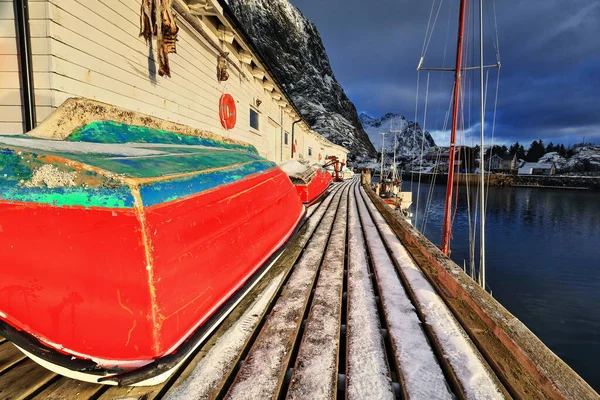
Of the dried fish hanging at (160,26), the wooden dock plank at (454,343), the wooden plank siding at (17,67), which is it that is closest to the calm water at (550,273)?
the wooden dock plank at (454,343)

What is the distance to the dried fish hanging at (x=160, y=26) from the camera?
3.80 meters

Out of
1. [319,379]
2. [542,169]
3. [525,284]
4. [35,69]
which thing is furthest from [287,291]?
[542,169]

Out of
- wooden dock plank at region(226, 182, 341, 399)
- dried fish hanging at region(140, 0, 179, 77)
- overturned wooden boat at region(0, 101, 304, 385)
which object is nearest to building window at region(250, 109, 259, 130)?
dried fish hanging at region(140, 0, 179, 77)

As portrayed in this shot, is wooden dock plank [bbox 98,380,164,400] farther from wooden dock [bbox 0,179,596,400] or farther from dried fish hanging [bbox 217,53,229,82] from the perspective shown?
dried fish hanging [bbox 217,53,229,82]

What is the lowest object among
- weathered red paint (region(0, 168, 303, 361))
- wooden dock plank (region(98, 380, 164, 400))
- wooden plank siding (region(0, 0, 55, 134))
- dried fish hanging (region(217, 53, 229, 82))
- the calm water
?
the calm water

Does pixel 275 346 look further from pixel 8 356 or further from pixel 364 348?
pixel 8 356

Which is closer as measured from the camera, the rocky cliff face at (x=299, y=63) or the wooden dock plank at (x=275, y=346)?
the wooden dock plank at (x=275, y=346)

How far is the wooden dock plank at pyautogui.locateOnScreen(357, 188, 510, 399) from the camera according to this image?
1.49 meters

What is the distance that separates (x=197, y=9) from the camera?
516cm

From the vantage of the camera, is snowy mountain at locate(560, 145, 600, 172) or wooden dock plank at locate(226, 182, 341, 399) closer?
wooden dock plank at locate(226, 182, 341, 399)

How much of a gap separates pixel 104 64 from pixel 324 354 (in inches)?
159

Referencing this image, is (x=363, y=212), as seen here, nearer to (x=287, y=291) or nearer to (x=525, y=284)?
(x=287, y=291)

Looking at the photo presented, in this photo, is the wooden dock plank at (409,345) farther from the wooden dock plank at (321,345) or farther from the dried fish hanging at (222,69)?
the dried fish hanging at (222,69)

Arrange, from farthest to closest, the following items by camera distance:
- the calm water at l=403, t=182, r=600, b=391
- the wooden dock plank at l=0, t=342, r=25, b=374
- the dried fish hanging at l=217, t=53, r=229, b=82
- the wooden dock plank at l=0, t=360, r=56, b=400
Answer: the calm water at l=403, t=182, r=600, b=391 → the dried fish hanging at l=217, t=53, r=229, b=82 → the wooden dock plank at l=0, t=342, r=25, b=374 → the wooden dock plank at l=0, t=360, r=56, b=400
